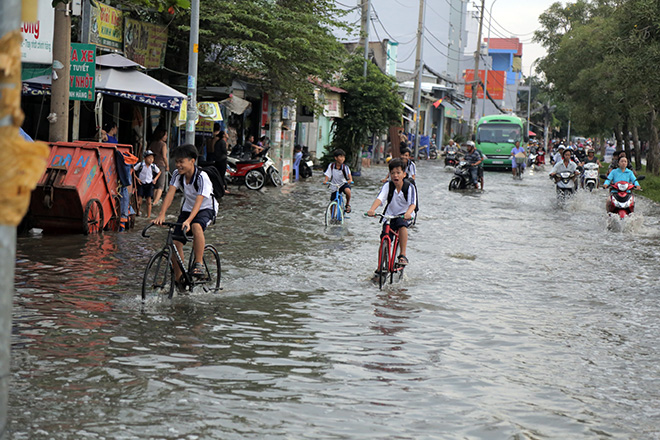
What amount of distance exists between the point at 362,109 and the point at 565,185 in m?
12.8

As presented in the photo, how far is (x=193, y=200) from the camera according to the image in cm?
903

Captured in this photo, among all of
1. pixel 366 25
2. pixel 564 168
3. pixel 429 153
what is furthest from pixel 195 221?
pixel 429 153

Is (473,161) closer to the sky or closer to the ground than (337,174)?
closer to the sky

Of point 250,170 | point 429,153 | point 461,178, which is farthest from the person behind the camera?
point 429,153

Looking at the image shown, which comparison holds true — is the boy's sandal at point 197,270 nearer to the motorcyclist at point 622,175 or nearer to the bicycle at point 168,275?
the bicycle at point 168,275

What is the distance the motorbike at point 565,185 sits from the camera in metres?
23.5

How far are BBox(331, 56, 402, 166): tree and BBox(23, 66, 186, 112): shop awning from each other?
17.4 m

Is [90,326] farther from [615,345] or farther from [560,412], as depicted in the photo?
[615,345]

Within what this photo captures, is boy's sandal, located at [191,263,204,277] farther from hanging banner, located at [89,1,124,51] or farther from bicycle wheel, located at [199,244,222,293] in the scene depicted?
hanging banner, located at [89,1,124,51]

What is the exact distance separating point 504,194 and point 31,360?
24.6 m

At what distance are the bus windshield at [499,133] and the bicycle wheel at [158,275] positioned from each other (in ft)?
130

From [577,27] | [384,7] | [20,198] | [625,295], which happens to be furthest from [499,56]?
[20,198]

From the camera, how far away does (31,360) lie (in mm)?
6199

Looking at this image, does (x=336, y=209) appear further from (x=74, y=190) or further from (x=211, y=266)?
(x=211, y=266)
